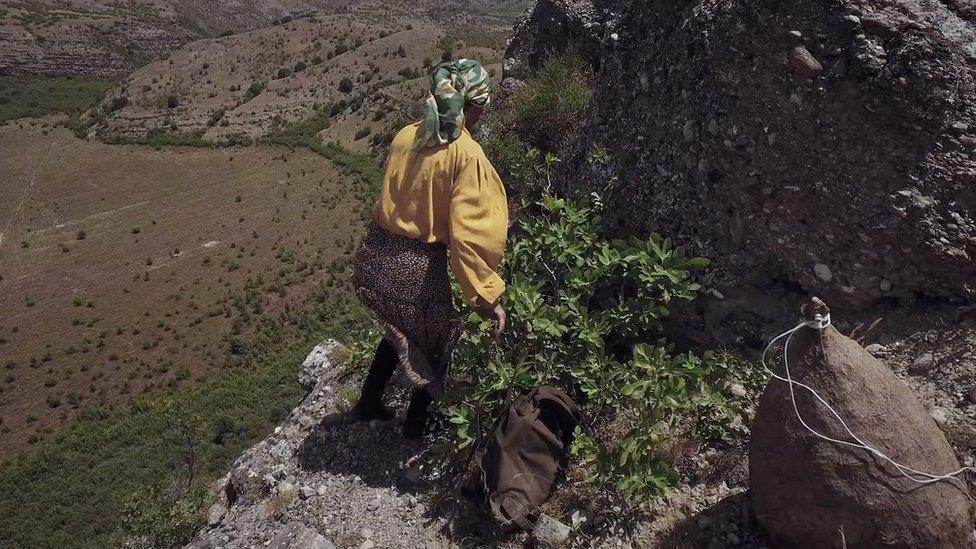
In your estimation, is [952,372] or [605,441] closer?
[952,372]

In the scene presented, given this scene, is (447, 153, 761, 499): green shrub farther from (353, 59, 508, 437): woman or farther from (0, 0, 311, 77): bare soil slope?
(0, 0, 311, 77): bare soil slope

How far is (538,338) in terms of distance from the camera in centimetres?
252

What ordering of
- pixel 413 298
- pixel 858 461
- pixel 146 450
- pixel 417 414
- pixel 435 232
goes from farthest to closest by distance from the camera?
pixel 146 450, pixel 417 414, pixel 413 298, pixel 435 232, pixel 858 461

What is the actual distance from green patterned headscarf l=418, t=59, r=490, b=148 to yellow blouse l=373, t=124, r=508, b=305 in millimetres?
44

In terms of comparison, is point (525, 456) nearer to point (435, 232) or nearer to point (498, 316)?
point (498, 316)

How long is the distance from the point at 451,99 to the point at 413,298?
2.59ft

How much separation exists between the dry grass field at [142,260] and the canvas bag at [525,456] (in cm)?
939

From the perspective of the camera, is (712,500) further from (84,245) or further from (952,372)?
(84,245)

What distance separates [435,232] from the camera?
2.37 meters

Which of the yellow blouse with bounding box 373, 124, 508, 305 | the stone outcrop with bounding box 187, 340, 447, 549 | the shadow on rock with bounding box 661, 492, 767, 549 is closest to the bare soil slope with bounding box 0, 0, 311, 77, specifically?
the stone outcrop with bounding box 187, 340, 447, 549

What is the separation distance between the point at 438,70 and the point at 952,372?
214 cm

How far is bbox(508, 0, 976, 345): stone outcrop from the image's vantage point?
2188 mm

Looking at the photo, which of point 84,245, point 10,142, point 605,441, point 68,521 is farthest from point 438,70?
point 10,142

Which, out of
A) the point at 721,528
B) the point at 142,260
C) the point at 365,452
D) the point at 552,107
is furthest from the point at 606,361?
the point at 142,260
